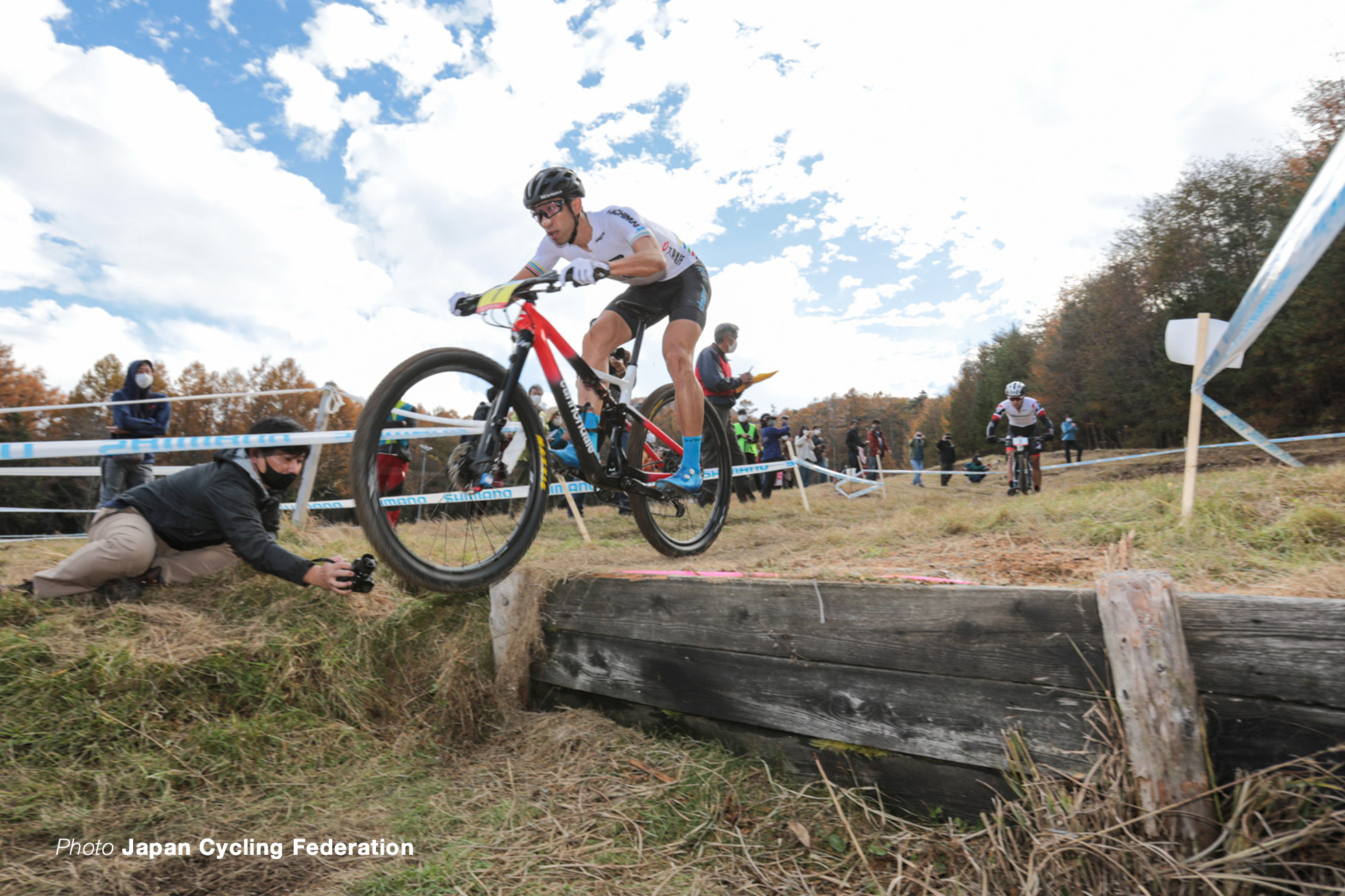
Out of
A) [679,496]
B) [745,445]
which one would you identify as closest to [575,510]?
[679,496]

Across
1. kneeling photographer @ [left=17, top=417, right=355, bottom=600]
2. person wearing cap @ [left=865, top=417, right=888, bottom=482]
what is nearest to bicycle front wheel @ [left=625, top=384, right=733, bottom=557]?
kneeling photographer @ [left=17, top=417, right=355, bottom=600]

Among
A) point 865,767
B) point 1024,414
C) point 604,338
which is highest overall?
point 604,338

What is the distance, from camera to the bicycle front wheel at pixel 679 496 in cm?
377

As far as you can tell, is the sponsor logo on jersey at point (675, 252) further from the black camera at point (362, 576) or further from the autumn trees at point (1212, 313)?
the autumn trees at point (1212, 313)

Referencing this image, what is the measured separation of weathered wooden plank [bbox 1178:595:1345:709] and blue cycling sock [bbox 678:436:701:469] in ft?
8.01

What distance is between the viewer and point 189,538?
10.1 ft

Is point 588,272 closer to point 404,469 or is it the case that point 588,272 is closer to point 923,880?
Result: point 923,880

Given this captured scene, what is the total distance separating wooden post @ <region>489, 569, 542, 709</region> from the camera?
3.03 meters

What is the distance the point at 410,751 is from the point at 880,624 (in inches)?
74.9

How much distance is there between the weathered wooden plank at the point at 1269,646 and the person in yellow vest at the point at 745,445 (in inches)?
283

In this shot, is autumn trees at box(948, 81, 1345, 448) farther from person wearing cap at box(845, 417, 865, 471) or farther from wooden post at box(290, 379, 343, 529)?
wooden post at box(290, 379, 343, 529)

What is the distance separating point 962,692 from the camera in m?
1.95

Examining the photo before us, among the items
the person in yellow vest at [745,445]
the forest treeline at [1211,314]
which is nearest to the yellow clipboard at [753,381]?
the person in yellow vest at [745,445]

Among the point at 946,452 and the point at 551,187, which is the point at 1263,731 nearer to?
the point at 551,187
